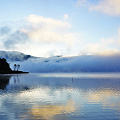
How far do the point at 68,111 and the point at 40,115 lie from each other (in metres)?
5.14

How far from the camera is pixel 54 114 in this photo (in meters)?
32.8

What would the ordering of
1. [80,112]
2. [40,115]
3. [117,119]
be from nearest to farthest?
[117,119] < [40,115] < [80,112]

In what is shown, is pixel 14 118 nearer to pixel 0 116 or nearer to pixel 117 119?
pixel 0 116

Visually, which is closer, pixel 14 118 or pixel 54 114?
pixel 14 118

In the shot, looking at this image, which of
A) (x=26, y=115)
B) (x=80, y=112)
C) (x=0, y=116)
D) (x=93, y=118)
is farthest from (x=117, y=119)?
(x=0, y=116)

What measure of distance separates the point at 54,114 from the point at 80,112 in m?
4.20

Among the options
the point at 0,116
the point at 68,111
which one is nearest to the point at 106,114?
the point at 68,111

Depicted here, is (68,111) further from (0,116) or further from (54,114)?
(0,116)

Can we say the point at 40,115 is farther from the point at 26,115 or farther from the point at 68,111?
the point at 68,111

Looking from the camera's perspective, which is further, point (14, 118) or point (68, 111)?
point (68, 111)

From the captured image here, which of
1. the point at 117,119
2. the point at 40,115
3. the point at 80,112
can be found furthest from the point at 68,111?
the point at 117,119

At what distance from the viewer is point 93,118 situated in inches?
1190

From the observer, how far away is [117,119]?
29.5 m

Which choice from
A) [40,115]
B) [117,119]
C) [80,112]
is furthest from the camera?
[80,112]
